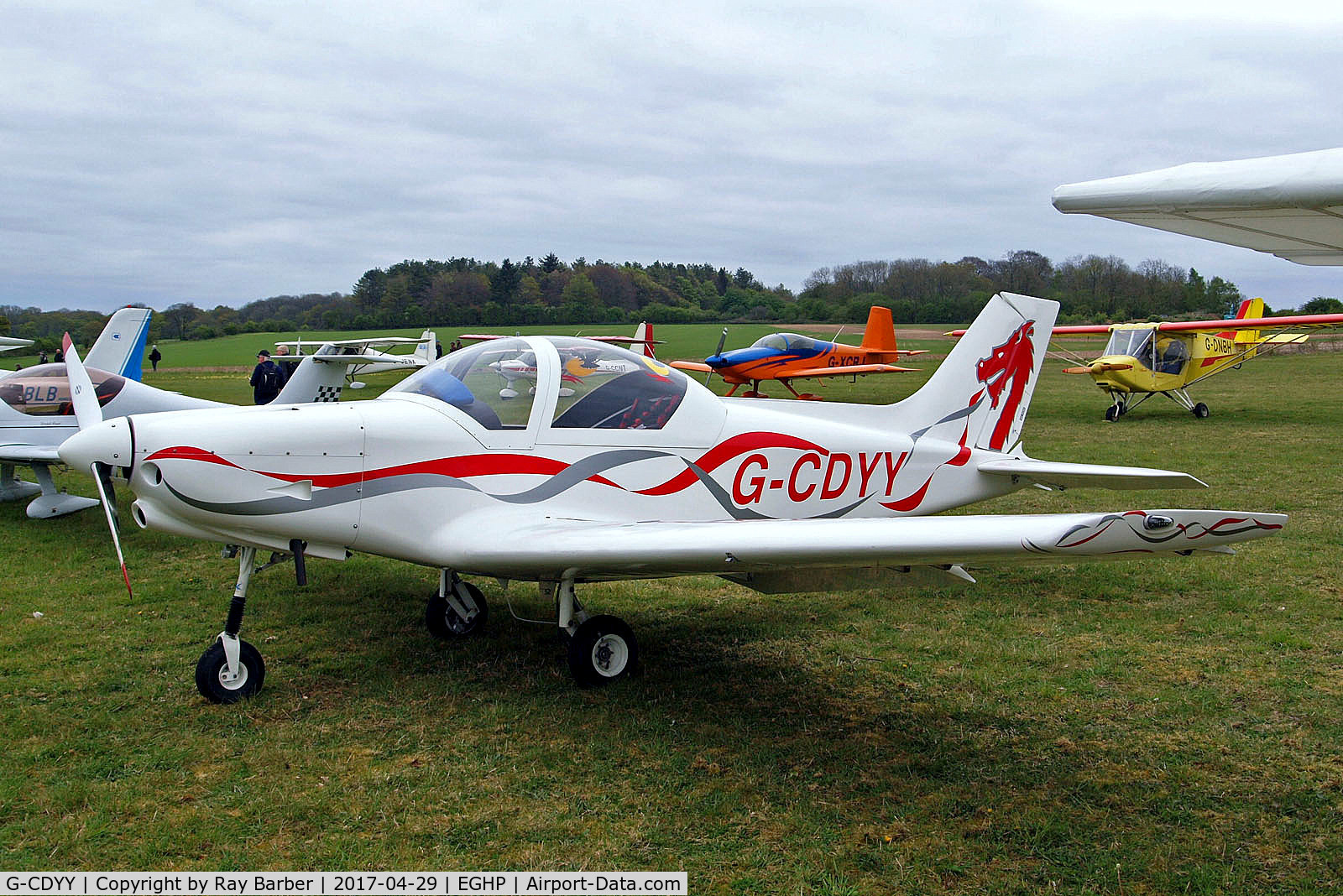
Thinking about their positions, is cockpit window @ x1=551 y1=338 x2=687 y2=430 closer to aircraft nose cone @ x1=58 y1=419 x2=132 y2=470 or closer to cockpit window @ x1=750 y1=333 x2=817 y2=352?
aircraft nose cone @ x1=58 y1=419 x2=132 y2=470

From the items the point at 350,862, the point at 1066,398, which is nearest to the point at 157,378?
the point at 1066,398

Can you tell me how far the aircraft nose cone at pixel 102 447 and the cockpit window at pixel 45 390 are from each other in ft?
21.3

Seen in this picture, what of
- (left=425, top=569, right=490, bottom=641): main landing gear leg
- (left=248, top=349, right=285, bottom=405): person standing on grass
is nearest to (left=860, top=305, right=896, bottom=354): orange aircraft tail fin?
(left=248, top=349, right=285, bottom=405): person standing on grass

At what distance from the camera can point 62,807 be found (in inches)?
133

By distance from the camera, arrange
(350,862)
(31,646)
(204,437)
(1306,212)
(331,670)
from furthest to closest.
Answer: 1. (31,646)
2. (331,670)
3. (204,437)
4. (350,862)
5. (1306,212)

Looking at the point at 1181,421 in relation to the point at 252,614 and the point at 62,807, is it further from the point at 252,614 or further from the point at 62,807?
the point at 62,807

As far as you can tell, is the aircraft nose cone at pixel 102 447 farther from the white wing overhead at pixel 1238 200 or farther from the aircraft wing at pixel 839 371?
the aircraft wing at pixel 839 371

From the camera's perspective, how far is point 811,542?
3570 millimetres

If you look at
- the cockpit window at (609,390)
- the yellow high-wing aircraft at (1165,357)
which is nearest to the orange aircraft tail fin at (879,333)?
the yellow high-wing aircraft at (1165,357)

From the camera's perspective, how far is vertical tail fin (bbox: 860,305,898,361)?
28.0 m

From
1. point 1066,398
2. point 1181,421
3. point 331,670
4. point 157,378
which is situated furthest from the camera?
point 157,378

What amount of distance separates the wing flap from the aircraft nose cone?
4.62 feet

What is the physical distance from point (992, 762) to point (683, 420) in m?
2.31

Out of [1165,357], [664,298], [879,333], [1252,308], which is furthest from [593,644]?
[664,298]
